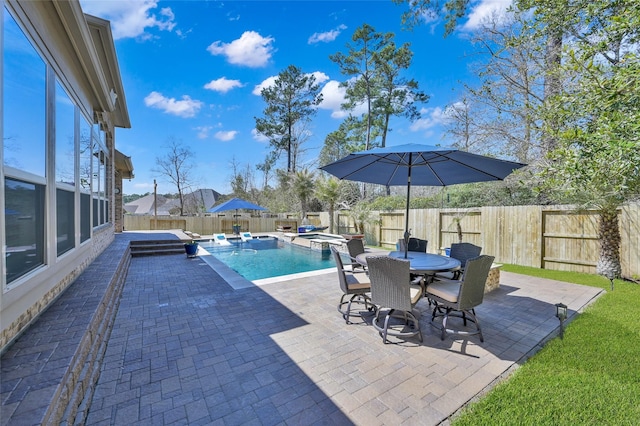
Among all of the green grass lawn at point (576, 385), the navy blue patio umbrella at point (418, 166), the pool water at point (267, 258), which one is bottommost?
the pool water at point (267, 258)

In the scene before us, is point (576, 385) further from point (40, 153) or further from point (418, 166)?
point (40, 153)

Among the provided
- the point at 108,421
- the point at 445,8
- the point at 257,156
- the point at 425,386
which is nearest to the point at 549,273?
the point at 425,386

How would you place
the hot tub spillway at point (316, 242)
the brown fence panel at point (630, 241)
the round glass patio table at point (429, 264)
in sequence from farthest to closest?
1. the hot tub spillway at point (316, 242)
2. the brown fence panel at point (630, 241)
3. the round glass patio table at point (429, 264)

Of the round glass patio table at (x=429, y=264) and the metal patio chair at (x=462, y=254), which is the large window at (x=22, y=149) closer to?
the round glass patio table at (x=429, y=264)

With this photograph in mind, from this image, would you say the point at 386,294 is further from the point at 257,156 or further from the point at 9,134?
the point at 257,156

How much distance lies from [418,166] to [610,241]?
19.3ft

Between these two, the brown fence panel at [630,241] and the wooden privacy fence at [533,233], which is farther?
the wooden privacy fence at [533,233]

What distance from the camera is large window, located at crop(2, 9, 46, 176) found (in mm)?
2256

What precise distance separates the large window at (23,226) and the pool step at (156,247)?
778cm

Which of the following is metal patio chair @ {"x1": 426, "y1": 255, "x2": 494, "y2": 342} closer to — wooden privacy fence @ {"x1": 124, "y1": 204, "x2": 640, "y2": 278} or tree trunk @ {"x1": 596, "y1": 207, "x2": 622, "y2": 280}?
tree trunk @ {"x1": 596, "y1": 207, "x2": 622, "y2": 280}

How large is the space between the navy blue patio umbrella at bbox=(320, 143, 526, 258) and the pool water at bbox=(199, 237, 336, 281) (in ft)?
15.7

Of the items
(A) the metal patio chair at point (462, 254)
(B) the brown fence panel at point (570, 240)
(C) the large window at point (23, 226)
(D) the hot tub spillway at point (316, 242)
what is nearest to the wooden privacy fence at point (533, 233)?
(B) the brown fence panel at point (570, 240)

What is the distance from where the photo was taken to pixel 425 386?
2.73 m

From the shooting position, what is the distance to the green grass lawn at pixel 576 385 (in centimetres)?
235
